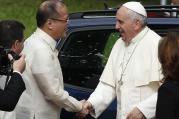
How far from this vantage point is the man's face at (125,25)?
5.00 m

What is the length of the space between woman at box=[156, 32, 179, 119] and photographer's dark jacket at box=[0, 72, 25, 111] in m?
0.91

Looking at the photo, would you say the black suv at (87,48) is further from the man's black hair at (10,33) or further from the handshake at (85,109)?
the man's black hair at (10,33)

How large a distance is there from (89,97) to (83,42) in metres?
0.58

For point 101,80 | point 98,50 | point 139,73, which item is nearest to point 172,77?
point 139,73

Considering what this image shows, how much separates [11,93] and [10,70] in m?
0.17

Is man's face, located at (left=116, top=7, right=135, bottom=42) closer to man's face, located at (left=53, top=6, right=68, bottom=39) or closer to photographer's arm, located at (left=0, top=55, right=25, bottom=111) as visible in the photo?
man's face, located at (left=53, top=6, right=68, bottom=39)

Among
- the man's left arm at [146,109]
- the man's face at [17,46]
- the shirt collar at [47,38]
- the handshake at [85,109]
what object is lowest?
the handshake at [85,109]

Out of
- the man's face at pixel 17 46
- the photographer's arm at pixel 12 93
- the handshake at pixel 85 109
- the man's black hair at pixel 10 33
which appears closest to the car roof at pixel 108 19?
the handshake at pixel 85 109

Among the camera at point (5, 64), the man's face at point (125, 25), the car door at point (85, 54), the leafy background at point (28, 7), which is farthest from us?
the leafy background at point (28, 7)

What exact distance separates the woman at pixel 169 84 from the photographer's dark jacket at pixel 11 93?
908 millimetres

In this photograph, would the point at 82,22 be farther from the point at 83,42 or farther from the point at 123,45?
the point at 123,45

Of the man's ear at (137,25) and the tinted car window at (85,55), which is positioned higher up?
the man's ear at (137,25)

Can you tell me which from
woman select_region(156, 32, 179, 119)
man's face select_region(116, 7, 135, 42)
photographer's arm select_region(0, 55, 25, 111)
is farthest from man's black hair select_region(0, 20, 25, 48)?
woman select_region(156, 32, 179, 119)

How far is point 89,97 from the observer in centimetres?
536
